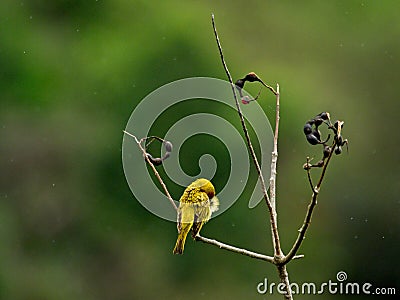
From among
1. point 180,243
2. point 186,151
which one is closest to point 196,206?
point 180,243

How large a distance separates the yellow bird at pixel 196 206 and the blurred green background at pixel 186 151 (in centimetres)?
356

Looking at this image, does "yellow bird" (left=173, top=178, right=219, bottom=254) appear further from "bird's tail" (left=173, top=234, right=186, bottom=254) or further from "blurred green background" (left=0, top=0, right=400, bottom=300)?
"blurred green background" (left=0, top=0, right=400, bottom=300)

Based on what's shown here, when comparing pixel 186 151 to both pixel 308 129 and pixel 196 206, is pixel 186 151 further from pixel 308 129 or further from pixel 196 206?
pixel 308 129

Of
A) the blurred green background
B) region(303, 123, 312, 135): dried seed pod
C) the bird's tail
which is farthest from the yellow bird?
the blurred green background

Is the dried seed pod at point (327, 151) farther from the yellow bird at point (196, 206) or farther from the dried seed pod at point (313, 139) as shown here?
the yellow bird at point (196, 206)

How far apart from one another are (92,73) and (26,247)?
131cm

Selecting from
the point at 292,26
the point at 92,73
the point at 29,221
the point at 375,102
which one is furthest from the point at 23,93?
the point at 375,102

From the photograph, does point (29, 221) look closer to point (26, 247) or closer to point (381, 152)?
point (26, 247)

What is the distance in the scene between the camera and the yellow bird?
5.59 feet

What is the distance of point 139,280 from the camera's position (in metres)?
5.91

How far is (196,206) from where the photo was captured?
1737mm

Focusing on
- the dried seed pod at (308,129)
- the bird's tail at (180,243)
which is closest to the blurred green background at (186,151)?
the bird's tail at (180,243)

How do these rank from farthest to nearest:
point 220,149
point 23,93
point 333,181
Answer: point 23,93 < point 333,181 < point 220,149

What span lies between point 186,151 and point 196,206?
359cm
